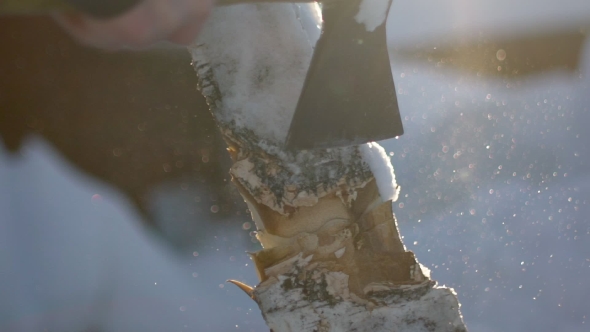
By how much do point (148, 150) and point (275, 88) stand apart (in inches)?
69.9

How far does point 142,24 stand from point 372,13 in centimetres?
25

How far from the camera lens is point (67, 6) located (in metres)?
0.32

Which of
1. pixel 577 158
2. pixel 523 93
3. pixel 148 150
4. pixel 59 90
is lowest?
pixel 577 158

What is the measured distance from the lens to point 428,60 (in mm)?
2188

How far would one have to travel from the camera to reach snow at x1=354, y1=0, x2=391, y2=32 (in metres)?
0.50

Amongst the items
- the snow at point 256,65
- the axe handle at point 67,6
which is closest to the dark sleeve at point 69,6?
the axe handle at point 67,6

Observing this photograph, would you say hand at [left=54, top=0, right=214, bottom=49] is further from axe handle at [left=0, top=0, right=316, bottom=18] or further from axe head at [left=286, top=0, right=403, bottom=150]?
axe head at [left=286, top=0, right=403, bottom=150]

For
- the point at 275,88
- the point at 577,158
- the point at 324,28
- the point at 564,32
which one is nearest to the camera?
the point at 324,28

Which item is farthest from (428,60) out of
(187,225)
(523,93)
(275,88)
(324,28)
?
(324,28)

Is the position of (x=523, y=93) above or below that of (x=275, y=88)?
above

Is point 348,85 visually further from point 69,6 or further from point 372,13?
point 69,6

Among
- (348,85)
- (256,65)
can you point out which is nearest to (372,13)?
(348,85)

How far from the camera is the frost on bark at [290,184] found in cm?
72

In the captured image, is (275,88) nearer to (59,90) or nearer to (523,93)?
(523,93)
